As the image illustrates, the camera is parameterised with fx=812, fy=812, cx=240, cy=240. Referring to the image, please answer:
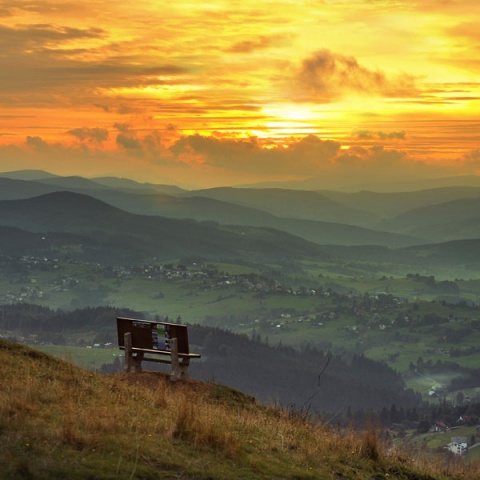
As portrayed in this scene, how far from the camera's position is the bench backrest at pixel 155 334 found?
2216 cm

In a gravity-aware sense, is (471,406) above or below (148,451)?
below

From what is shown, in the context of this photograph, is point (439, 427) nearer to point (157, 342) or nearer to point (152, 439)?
point (157, 342)

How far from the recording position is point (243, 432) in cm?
1650

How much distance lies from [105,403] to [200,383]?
5.80m

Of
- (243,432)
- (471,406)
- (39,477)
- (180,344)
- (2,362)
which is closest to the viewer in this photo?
(39,477)

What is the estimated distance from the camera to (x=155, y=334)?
22500 mm

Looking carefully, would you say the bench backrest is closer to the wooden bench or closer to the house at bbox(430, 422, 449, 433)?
the wooden bench

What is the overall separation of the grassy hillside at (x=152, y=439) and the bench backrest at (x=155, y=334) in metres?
1.85

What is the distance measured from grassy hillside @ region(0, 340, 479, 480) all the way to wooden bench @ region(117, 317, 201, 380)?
149 cm

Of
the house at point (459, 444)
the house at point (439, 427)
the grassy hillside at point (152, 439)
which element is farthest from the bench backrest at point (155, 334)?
the house at point (439, 427)

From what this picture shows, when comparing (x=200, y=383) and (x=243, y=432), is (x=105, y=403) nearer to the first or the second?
(x=243, y=432)

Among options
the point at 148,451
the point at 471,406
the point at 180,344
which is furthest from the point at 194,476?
the point at 471,406

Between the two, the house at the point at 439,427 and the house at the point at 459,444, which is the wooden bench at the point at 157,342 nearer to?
the house at the point at 459,444

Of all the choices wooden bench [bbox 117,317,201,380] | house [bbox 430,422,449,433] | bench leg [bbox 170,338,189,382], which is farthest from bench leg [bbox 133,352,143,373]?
house [bbox 430,422,449,433]
